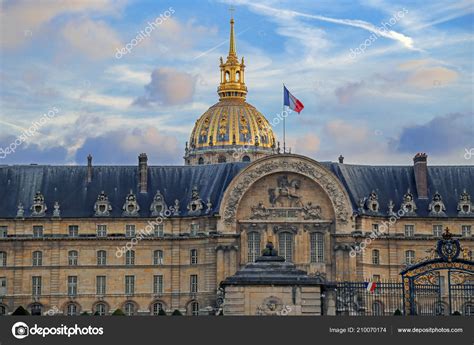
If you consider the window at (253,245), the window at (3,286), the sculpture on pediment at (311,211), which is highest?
the sculpture on pediment at (311,211)

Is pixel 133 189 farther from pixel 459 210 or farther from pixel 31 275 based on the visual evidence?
pixel 459 210

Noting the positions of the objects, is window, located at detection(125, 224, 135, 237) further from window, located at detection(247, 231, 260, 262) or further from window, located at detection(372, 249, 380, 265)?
window, located at detection(372, 249, 380, 265)

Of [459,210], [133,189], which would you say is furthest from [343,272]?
[133,189]

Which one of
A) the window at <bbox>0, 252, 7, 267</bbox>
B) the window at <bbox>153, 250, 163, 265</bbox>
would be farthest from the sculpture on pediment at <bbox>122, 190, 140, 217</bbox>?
the window at <bbox>0, 252, 7, 267</bbox>

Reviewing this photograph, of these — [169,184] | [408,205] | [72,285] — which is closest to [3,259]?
[72,285]

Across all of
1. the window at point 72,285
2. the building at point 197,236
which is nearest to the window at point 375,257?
the building at point 197,236

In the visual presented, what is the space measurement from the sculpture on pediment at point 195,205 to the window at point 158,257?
169 inches

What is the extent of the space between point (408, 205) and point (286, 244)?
11.6 metres

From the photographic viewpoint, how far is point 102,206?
390 ft

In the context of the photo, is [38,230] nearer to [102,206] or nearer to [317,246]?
[102,206]

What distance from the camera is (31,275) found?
11700cm

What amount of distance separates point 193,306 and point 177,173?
13259 millimetres

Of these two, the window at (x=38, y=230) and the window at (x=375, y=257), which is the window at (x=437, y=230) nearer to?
the window at (x=375, y=257)

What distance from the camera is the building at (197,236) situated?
117m
